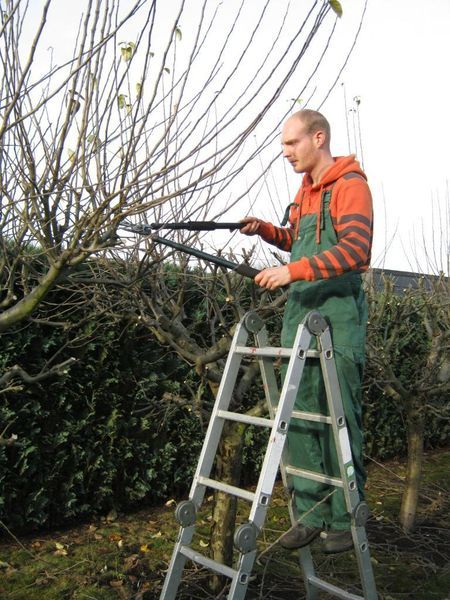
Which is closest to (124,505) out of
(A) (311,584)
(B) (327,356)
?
(A) (311,584)

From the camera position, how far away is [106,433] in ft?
16.8

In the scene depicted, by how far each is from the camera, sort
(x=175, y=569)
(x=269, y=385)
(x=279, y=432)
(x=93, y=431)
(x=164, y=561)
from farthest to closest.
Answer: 1. (x=93, y=431)
2. (x=164, y=561)
3. (x=269, y=385)
4. (x=175, y=569)
5. (x=279, y=432)

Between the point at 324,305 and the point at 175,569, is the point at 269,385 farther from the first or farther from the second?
the point at 175,569

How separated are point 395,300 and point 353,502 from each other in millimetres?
3972

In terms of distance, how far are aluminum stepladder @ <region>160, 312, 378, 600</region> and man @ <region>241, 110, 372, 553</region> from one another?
0.28 ft

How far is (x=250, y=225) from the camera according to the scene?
314cm

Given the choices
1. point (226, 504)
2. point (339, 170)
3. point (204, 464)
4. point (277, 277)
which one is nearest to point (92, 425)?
point (226, 504)

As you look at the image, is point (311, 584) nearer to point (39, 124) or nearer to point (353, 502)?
point (353, 502)

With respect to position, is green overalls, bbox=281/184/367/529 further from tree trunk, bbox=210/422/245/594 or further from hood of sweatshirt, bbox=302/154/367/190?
tree trunk, bbox=210/422/245/594

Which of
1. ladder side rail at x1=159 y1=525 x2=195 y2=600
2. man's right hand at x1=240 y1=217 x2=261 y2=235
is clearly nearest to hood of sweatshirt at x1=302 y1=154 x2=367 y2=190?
man's right hand at x1=240 y1=217 x2=261 y2=235

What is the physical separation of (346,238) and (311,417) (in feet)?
2.60

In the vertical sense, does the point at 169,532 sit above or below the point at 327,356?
below

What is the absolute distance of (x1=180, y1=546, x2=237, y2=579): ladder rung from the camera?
269 cm

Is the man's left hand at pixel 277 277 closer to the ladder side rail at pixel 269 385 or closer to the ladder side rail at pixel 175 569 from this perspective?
the ladder side rail at pixel 269 385
